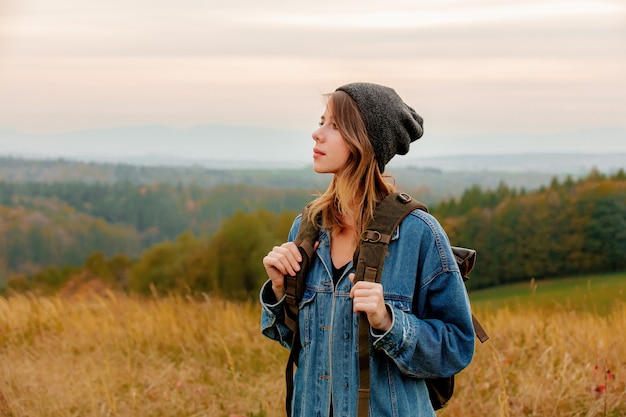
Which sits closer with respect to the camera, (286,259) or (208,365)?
(286,259)

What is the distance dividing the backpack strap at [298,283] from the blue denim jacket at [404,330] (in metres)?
0.04

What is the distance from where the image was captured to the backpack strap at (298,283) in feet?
7.75

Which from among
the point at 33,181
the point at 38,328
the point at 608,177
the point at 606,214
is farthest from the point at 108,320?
the point at 33,181

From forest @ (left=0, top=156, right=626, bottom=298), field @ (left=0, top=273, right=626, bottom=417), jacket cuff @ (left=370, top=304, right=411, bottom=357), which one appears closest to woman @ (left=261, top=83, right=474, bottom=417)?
jacket cuff @ (left=370, top=304, right=411, bottom=357)

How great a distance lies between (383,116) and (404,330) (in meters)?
0.63

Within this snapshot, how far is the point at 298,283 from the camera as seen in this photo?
236 cm

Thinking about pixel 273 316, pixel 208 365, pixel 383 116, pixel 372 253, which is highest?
pixel 383 116

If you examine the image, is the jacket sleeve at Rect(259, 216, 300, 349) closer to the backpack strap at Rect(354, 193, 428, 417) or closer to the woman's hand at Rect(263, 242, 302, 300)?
the woman's hand at Rect(263, 242, 302, 300)

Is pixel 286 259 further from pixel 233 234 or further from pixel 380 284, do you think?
pixel 233 234

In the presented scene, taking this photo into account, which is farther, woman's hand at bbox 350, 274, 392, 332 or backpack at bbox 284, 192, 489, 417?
backpack at bbox 284, 192, 489, 417

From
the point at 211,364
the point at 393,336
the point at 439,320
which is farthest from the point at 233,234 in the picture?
the point at 393,336

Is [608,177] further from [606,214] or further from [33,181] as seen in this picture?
[33,181]

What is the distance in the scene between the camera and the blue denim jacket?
2234 millimetres

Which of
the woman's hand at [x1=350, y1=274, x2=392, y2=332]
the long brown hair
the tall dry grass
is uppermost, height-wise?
the long brown hair
